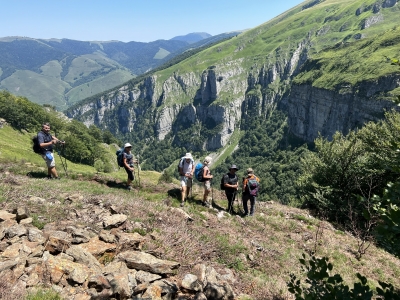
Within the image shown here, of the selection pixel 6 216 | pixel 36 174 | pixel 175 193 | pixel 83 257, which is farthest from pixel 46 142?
pixel 83 257

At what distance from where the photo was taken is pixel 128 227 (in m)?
→ 9.73

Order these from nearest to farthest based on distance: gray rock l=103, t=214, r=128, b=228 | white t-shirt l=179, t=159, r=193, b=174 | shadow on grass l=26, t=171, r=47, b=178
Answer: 1. gray rock l=103, t=214, r=128, b=228
2. white t-shirt l=179, t=159, r=193, b=174
3. shadow on grass l=26, t=171, r=47, b=178

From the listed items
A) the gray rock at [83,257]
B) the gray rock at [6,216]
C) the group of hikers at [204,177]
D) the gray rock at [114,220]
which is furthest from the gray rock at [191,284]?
the group of hikers at [204,177]

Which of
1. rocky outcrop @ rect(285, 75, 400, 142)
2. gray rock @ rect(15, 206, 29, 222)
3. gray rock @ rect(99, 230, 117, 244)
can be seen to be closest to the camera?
gray rock @ rect(99, 230, 117, 244)

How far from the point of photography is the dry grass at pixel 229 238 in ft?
29.2

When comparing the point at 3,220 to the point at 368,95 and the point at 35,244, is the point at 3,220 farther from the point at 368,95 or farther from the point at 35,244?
the point at 368,95

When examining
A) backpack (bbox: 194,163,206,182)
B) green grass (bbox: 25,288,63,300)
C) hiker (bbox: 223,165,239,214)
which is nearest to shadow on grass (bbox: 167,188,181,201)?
backpack (bbox: 194,163,206,182)

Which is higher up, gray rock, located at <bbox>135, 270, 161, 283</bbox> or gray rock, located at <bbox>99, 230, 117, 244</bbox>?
gray rock, located at <bbox>99, 230, 117, 244</bbox>

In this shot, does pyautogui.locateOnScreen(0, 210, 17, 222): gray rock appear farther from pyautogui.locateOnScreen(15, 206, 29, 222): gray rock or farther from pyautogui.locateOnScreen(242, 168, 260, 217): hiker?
pyautogui.locateOnScreen(242, 168, 260, 217): hiker

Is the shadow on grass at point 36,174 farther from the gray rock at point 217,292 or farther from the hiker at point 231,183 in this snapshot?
the gray rock at point 217,292

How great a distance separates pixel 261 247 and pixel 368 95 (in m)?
158

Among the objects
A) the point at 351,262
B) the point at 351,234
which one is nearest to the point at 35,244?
the point at 351,262

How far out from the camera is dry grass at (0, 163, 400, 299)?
8898mm

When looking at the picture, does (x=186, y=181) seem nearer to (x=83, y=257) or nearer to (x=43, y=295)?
(x=83, y=257)
